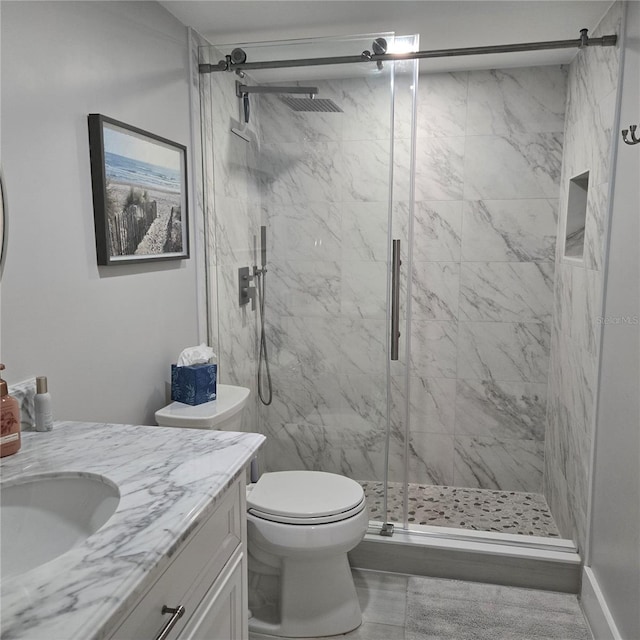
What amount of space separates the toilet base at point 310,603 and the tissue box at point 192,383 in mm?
707

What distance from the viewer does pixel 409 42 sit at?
2330 mm

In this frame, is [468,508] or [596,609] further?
[468,508]

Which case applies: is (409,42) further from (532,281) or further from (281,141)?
(532,281)

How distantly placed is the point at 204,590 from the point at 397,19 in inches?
87.3

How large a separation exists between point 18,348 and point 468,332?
2454 millimetres

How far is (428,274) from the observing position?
10.8 ft

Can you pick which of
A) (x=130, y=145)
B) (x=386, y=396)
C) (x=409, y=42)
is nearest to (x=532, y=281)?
(x=386, y=396)

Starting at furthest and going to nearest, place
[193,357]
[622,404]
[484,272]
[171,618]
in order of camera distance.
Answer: [484,272] < [193,357] < [622,404] < [171,618]

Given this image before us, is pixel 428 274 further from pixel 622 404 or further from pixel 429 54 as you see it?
pixel 622 404

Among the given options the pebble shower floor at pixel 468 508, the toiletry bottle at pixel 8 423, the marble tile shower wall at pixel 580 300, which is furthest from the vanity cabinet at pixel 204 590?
the marble tile shower wall at pixel 580 300

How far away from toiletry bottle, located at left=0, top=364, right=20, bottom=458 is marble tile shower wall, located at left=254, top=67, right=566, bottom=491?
1350 mm

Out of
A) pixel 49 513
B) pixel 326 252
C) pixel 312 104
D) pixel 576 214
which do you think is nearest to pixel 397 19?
pixel 312 104

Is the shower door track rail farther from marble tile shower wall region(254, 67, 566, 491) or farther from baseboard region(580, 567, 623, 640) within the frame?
baseboard region(580, 567, 623, 640)

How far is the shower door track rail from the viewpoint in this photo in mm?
2186
